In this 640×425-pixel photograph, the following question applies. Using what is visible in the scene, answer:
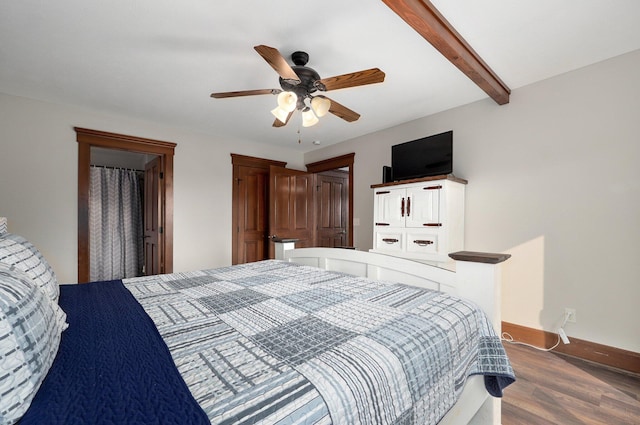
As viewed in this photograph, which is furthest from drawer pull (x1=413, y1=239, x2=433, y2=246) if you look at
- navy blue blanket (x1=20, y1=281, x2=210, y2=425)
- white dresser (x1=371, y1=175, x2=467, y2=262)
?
navy blue blanket (x1=20, y1=281, x2=210, y2=425)

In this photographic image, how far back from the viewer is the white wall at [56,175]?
2768 mm

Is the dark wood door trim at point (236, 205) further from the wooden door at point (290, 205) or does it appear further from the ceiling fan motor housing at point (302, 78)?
the ceiling fan motor housing at point (302, 78)

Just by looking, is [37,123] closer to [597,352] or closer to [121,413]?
[121,413]

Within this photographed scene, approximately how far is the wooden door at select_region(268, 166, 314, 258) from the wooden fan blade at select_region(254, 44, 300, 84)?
2.49m

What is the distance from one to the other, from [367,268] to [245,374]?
1310 mm

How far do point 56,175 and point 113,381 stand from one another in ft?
11.3

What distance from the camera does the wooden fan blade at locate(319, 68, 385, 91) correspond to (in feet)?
5.82

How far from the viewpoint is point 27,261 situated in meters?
1.08

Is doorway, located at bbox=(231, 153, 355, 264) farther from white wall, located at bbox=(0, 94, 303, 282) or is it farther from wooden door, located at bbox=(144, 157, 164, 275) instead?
wooden door, located at bbox=(144, 157, 164, 275)

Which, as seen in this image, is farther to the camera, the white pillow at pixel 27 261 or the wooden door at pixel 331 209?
the wooden door at pixel 331 209

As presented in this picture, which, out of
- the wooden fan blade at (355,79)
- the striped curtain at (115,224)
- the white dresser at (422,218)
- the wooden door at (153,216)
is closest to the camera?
the wooden fan blade at (355,79)

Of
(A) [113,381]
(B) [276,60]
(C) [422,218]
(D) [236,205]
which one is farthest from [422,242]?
(D) [236,205]

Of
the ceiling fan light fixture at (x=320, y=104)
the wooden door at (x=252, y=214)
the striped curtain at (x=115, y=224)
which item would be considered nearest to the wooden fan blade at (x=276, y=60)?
the ceiling fan light fixture at (x=320, y=104)

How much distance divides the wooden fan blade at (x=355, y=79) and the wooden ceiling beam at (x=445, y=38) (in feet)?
1.04
